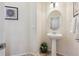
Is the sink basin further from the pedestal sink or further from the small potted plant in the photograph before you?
the small potted plant

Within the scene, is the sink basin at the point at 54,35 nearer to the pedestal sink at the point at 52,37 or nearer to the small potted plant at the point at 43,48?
the pedestal sink at the point at 52,37


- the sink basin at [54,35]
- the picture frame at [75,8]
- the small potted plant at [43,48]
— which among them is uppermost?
the picture frame at [75,8]

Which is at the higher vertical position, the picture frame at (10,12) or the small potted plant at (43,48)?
the picture frame at (10,12)

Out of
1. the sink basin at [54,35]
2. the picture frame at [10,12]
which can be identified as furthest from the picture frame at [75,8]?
the picture frame at [10,12]

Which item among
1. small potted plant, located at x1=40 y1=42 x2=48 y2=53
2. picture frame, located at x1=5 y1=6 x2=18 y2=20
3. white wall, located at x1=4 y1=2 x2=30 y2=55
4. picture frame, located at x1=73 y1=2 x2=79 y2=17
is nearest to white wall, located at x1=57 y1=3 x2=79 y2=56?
picture frame, located at x1=73 y1=2 x2=79 y2=17

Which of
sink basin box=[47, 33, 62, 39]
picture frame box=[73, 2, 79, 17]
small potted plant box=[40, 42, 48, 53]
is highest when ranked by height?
picture frame box=[73, 2, 79, 17]

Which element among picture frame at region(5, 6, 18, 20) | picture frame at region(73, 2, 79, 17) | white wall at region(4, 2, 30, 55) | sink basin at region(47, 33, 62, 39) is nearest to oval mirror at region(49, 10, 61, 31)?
sink basin at region(47, 33, 62, 39)

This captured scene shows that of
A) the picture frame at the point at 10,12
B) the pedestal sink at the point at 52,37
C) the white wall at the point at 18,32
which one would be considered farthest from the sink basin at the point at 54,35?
the picture frame at the point at 10,12

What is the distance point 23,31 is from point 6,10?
1.00ft

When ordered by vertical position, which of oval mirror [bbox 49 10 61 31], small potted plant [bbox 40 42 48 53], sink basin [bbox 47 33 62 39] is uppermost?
oval mirror [bbox 49 10 61 31]

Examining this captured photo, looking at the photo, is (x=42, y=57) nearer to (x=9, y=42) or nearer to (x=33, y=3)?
(x=9, y=42)

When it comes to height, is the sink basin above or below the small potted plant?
above

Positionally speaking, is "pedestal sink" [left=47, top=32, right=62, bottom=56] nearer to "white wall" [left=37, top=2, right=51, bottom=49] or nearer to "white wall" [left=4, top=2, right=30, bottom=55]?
"white wall" [left=37, top=2, right=51, bottom=49]

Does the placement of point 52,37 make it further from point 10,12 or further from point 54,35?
point 10,12
